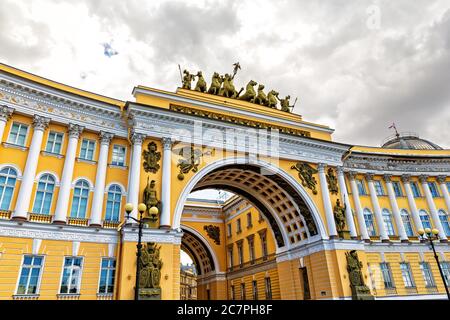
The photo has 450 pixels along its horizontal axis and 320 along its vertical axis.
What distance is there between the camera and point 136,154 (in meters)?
23.0

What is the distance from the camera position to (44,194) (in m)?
20.5

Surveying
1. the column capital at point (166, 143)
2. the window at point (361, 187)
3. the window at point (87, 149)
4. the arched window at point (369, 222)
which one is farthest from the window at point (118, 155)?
the arched window at point (369, 222)

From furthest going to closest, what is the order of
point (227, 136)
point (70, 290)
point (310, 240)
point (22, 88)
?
point (310, 240), point (227, 136), point (22, 88), point (70, 290)

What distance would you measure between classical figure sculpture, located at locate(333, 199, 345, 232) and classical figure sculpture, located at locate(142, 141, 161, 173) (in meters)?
16.9

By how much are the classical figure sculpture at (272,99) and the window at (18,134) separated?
21444mm

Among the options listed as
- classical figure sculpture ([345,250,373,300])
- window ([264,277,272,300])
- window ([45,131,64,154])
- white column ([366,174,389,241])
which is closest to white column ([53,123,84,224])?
window ([45,131,64,154])

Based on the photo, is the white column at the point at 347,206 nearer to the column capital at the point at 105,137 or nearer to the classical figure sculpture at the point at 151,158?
the classical figure sculpture at the point at 151,158

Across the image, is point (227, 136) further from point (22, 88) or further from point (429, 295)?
point (429, 295)

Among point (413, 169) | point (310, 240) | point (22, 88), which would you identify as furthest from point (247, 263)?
point (22, 88)

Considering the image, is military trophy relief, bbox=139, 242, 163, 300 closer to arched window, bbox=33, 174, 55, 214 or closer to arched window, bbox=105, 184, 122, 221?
arched window, bbox=105, 184, 122, 221

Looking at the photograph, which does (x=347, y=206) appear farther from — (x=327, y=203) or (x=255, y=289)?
(x=255, y=289)

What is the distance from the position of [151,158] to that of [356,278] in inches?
777

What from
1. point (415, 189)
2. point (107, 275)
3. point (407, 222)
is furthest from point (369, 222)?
point (107, 275)
